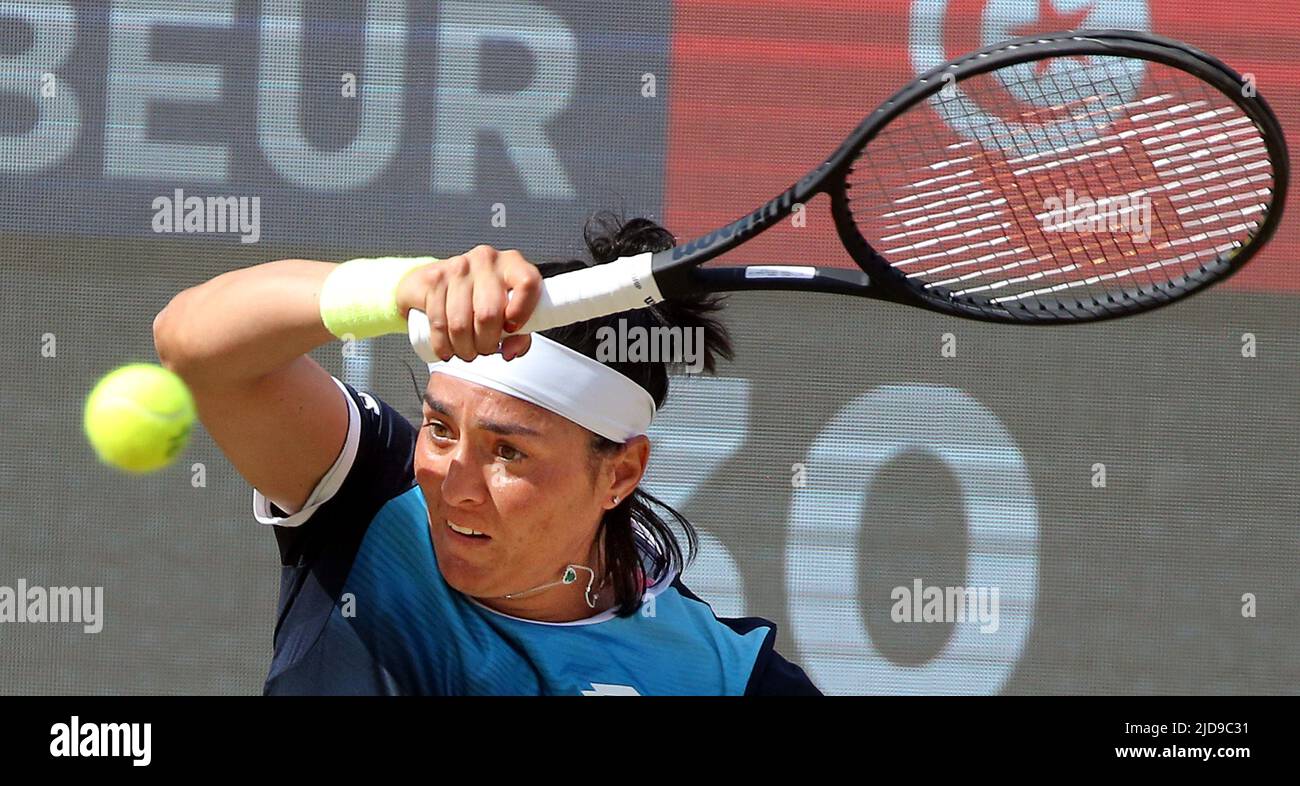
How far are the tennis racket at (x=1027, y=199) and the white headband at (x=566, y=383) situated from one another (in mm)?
192

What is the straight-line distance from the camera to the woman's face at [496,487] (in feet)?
5.00

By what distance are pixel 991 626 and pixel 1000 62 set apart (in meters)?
1.45

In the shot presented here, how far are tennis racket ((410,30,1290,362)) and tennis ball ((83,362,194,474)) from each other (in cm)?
36

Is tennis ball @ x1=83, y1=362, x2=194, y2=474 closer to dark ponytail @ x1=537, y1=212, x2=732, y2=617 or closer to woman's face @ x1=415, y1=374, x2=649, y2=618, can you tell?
woman's face @ x1=415, y1=374, x2=649, y2=618

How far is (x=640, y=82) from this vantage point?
2.57 meters

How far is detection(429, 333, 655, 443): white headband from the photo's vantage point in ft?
5.06

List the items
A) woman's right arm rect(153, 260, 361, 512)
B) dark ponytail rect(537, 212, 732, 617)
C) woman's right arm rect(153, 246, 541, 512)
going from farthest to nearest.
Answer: dark ponytail rect(537, 212, 732, 617) < woman's right arm rect(153, 260, 361, 512) < woman's right arm rect(153, 246, 541, 512)

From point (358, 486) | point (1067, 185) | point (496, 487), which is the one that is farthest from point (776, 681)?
point (1067, 185)

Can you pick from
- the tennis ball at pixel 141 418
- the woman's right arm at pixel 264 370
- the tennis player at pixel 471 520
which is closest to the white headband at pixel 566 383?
the tennis player at pixel 471 520

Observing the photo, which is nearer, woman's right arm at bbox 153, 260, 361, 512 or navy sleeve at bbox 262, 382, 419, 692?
→ woman's right arm at bbox 153, 260, 361, 512

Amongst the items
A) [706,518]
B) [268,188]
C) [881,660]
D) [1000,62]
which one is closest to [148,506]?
[268,188]

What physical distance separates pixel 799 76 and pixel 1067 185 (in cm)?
91

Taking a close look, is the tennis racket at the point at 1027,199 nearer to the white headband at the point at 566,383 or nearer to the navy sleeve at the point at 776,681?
the white headband at the point at 566,383

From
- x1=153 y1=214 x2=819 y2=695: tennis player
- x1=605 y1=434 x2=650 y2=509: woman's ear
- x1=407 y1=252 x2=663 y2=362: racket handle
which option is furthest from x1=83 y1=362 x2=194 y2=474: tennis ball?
x1=605 y1=434 x2=650 y2=509: woman's ear
